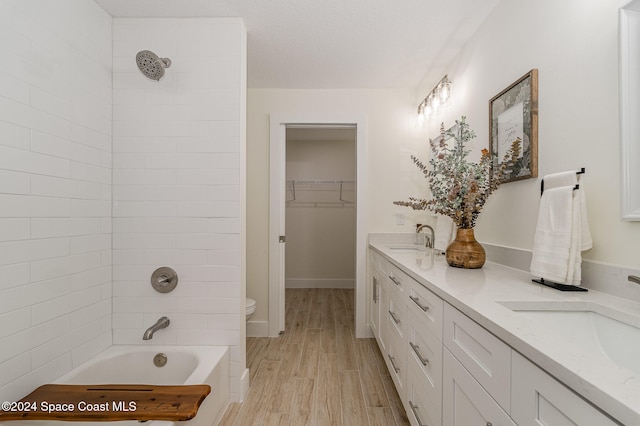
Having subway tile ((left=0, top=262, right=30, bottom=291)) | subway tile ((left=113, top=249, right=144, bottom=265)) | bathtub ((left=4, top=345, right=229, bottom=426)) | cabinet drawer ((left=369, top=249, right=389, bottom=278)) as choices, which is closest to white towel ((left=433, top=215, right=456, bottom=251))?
cabinet drawer ((left=369, top=249, right=389, bottom=278))

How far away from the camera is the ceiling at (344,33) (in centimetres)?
168

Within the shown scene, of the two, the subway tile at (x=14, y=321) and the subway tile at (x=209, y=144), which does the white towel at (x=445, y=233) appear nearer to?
the subway tile at (x=209, y=144)

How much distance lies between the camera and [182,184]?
5.86 feet

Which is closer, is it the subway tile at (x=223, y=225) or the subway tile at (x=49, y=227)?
the subway tile at (x=49, y=227)

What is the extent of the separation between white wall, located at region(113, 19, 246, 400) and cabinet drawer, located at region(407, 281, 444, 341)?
3.43 ft

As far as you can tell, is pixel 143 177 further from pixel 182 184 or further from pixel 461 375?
pixel 461 375

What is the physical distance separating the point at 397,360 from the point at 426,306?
68 centimetres

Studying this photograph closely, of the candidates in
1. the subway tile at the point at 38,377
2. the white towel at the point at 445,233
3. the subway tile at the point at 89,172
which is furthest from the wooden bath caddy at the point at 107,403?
the white towel at the point at 445,233

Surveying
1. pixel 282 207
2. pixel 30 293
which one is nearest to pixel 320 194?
pixel 282 207

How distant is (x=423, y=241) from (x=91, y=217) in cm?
258

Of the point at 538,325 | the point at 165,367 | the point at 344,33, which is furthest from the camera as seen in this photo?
the point at 344,33

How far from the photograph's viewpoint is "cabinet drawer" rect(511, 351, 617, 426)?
49 cm

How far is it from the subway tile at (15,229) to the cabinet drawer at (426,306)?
1782mm

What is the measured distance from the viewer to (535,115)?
1355 mm
